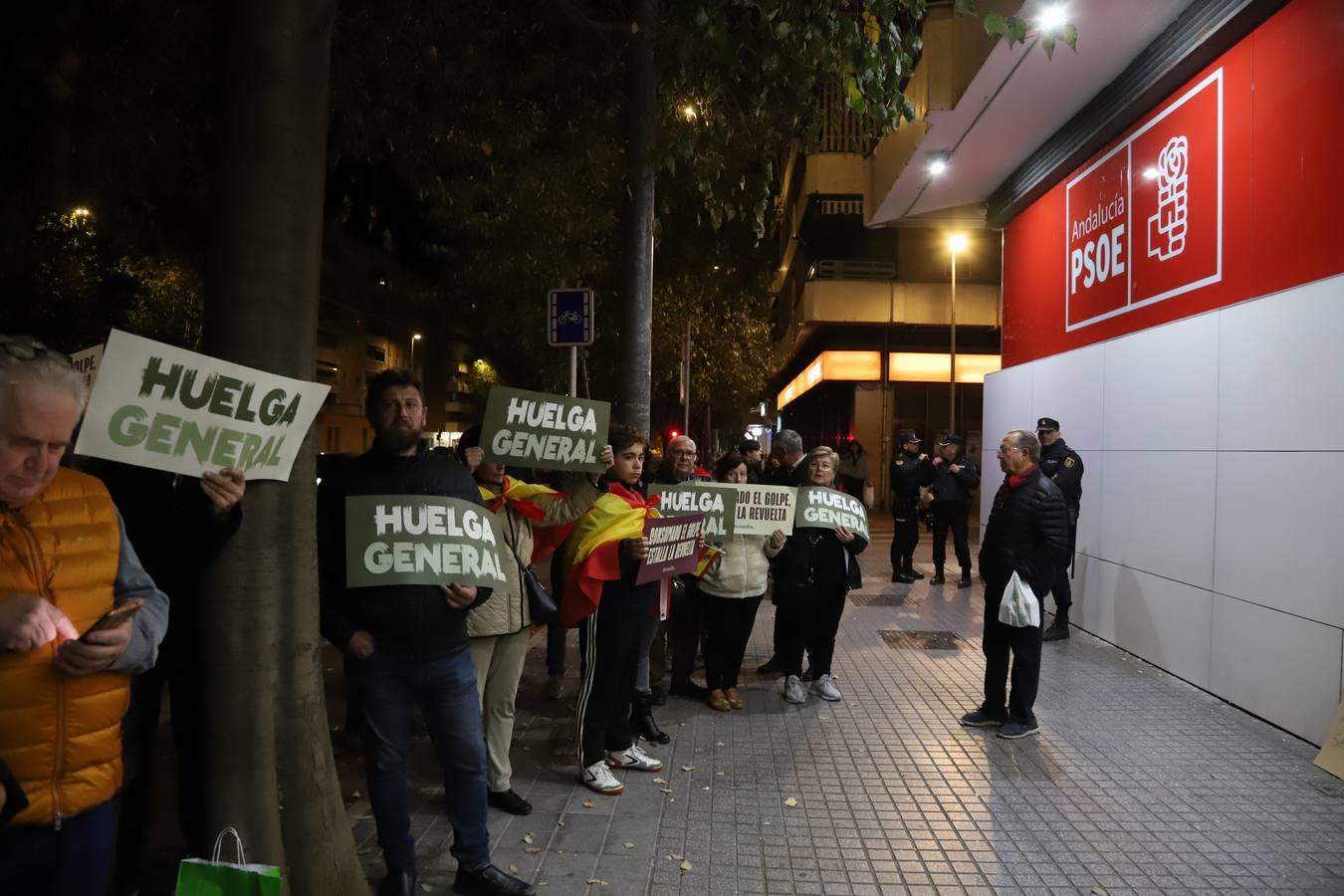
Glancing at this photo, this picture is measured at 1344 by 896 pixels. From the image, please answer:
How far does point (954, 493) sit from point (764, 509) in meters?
6.71

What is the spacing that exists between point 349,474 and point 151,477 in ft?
2.31

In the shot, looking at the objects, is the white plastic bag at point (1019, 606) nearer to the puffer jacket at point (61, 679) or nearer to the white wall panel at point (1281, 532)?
the white wall panel at point (1281, 532)

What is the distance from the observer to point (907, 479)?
1236 centimetres

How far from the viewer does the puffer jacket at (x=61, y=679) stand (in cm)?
203

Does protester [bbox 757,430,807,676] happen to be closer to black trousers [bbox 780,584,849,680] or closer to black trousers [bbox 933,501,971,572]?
black trousers [bbox 780,584,849,680]

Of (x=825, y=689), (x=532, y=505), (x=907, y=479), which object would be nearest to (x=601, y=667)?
(x=532, y=505)

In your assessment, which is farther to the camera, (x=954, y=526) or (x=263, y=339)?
(x=954, y=526)

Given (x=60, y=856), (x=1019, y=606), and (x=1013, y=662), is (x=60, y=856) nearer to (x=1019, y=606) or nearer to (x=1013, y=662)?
(x=1019, y=606)

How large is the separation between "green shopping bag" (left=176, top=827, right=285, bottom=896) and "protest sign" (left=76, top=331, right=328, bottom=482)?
1.11 meters

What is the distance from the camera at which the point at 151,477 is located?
345cm

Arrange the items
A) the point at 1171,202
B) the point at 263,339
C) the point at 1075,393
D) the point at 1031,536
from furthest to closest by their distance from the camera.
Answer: the point at 1075,393
the point at 1171,202
the point at 1031,536
the point at 263,339

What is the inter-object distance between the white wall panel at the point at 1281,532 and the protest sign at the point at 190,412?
5.84 m

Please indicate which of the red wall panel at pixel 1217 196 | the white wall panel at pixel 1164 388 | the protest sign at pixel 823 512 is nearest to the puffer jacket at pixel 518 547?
the protest sign at pixel 823 512

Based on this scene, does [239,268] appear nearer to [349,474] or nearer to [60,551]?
[349,474]
